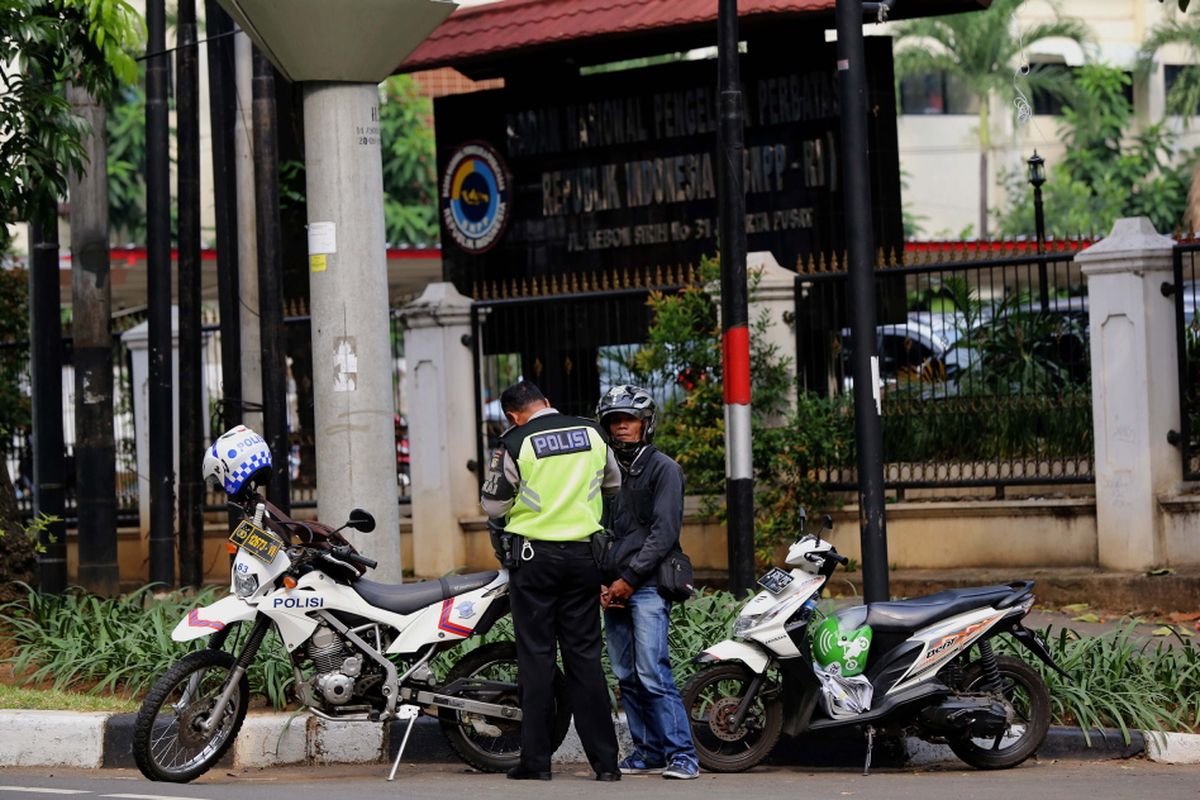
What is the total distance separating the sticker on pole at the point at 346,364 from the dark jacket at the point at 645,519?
6.66 feet

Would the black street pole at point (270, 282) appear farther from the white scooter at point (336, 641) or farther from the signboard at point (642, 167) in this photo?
the white scooter at point (336, 641)

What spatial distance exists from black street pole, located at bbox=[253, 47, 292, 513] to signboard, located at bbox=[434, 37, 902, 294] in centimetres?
358

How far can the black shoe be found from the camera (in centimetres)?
850

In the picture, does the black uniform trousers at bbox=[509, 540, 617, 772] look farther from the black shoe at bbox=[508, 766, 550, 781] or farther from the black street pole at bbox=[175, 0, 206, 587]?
the black street pole at bbox=[175, 0, 206, 587]

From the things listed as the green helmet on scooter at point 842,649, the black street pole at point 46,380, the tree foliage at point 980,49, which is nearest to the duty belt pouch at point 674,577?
the green helmet on scooter at point 842,649

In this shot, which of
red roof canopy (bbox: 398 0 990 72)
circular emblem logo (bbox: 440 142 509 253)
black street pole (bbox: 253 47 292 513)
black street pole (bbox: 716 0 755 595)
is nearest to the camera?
black street pole (bbox: 716 0 755 595)

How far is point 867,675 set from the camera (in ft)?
28.8

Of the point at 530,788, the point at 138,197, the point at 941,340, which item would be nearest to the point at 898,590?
the point at 941,340

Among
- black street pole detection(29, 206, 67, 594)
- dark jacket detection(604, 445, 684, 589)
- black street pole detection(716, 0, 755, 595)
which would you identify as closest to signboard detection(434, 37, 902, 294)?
black street pole detection(716, 0, 755, 595)

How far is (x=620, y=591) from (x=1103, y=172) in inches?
1644

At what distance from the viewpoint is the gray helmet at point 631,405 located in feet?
28.5

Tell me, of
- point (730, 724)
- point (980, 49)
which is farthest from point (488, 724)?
point (980, 49)

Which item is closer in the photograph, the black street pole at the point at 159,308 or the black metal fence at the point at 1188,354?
the black metal fence at the point at 1188,354

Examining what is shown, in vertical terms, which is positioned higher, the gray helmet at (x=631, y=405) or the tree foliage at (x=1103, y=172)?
the tree foliage at (x=1103, y=172)
